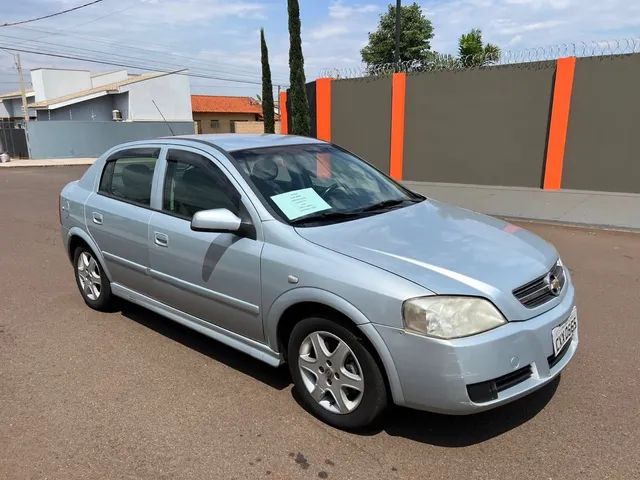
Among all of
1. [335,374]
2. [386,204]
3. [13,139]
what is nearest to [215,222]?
[335,374]

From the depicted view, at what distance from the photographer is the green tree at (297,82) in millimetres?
16688

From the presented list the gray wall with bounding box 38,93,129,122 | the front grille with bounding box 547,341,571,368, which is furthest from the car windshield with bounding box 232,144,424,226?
the gray wall with bounding box 38,93,129,122

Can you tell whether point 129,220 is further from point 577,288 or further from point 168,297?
point 577,288

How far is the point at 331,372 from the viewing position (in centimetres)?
293

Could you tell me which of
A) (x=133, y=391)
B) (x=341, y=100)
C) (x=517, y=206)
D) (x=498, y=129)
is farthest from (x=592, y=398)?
(x=341, y=100)

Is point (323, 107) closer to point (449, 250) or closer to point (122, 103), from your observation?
point (449, 250)

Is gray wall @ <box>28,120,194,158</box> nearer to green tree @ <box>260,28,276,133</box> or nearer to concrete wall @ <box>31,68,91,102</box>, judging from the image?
green tree @ <box>260,28,276,133</box>

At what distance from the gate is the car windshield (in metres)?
32.3

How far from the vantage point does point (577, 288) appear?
17.6ft

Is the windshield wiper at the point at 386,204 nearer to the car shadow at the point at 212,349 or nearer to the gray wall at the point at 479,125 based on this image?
the car shadow at the point at 212,349

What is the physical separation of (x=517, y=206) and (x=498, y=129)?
136 inches

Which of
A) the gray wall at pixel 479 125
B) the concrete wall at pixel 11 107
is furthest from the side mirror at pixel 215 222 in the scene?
the concrete wall at pixel 11 107

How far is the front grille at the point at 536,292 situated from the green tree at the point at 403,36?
122ft

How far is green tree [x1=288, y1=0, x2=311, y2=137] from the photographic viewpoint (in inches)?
657
